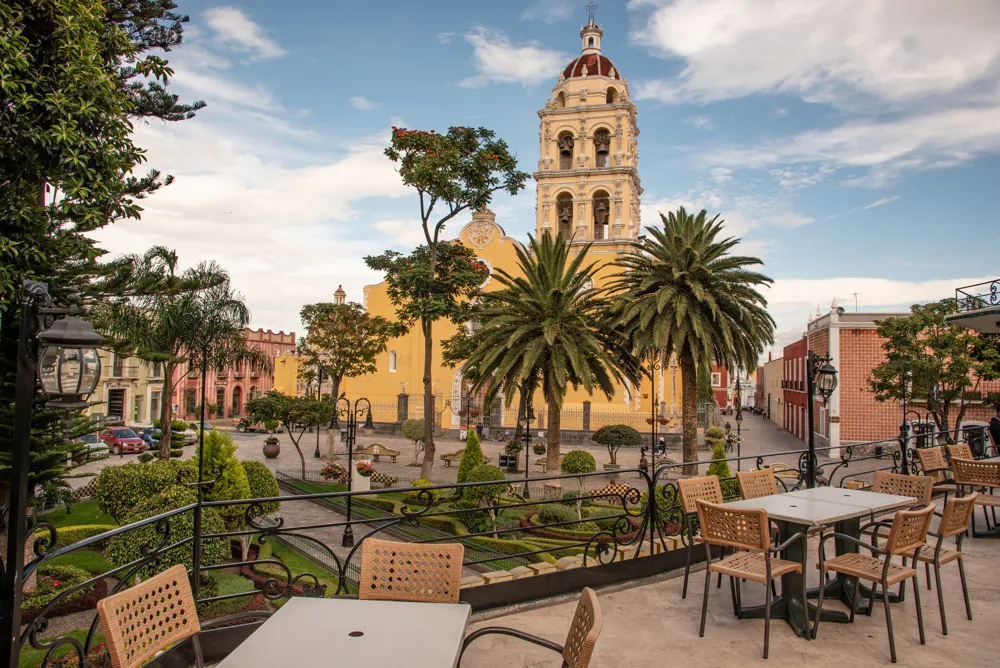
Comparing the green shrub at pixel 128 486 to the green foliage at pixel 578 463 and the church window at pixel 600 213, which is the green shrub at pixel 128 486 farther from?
the church window at pixel 600 213

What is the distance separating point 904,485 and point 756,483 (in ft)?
4.58

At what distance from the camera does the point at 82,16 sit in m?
6.95

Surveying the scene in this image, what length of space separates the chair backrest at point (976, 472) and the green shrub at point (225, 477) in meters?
10.8

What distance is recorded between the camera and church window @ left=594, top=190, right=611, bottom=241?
33.8 metres

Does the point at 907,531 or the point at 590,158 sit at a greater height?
the point at 590,158

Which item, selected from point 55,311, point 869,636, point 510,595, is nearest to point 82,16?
point 55,311

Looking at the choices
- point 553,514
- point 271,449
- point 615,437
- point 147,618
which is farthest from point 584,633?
point 271,449

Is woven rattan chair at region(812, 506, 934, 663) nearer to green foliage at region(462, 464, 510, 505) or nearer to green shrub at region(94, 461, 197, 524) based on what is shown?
green foliage at region(462, 464, 510, 505)

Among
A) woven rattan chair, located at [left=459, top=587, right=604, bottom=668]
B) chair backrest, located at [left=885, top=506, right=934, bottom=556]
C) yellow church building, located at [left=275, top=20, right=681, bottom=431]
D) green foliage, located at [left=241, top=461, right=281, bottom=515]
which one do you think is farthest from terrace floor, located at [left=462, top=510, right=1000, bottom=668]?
yellow church building, located at [left=275, top=20, right=681, bottom=431]

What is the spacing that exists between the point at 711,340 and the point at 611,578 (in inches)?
524

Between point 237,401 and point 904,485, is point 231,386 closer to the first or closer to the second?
point 237,401

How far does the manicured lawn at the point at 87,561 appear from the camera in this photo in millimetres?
11297

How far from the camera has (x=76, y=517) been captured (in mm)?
15320

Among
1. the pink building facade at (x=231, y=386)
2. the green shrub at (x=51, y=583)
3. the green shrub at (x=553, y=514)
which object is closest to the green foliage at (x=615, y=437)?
the green shrub at (x=553, y=514)
